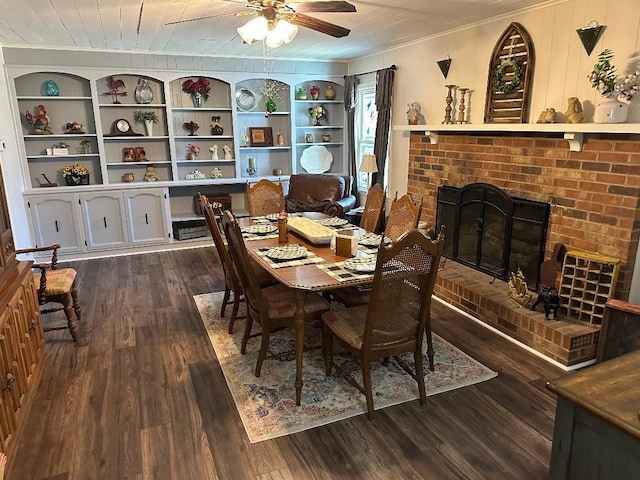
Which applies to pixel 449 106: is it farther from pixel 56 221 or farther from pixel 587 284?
pixel 56 221

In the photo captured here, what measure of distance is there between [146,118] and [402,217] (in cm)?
379

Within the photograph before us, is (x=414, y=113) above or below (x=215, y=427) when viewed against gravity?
above

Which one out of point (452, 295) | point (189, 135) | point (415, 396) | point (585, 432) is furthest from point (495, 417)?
point (189, 135)

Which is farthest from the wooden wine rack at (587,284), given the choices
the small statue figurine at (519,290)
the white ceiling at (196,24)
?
the white ceiling at (196,24)

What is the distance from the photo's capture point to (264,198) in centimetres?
456

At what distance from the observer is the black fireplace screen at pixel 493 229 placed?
3.50 meters

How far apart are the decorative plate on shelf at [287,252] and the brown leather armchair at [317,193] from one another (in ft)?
7.84

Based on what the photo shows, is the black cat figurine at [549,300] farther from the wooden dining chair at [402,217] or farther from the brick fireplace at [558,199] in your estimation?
the wooden dining chair at [402,217]

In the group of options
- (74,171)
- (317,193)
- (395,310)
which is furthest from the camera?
(317,193)

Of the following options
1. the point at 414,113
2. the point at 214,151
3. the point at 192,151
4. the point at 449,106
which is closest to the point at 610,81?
the point at 449,106

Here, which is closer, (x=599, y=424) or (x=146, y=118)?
(x=599, y=424)

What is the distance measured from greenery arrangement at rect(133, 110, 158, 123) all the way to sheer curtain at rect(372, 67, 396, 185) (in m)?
2.81

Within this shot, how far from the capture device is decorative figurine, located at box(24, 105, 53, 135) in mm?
5148

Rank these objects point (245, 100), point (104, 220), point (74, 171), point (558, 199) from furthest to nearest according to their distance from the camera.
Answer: point (245, 100) < point (104, 220) < point (74, 171) < point (558, 199)
